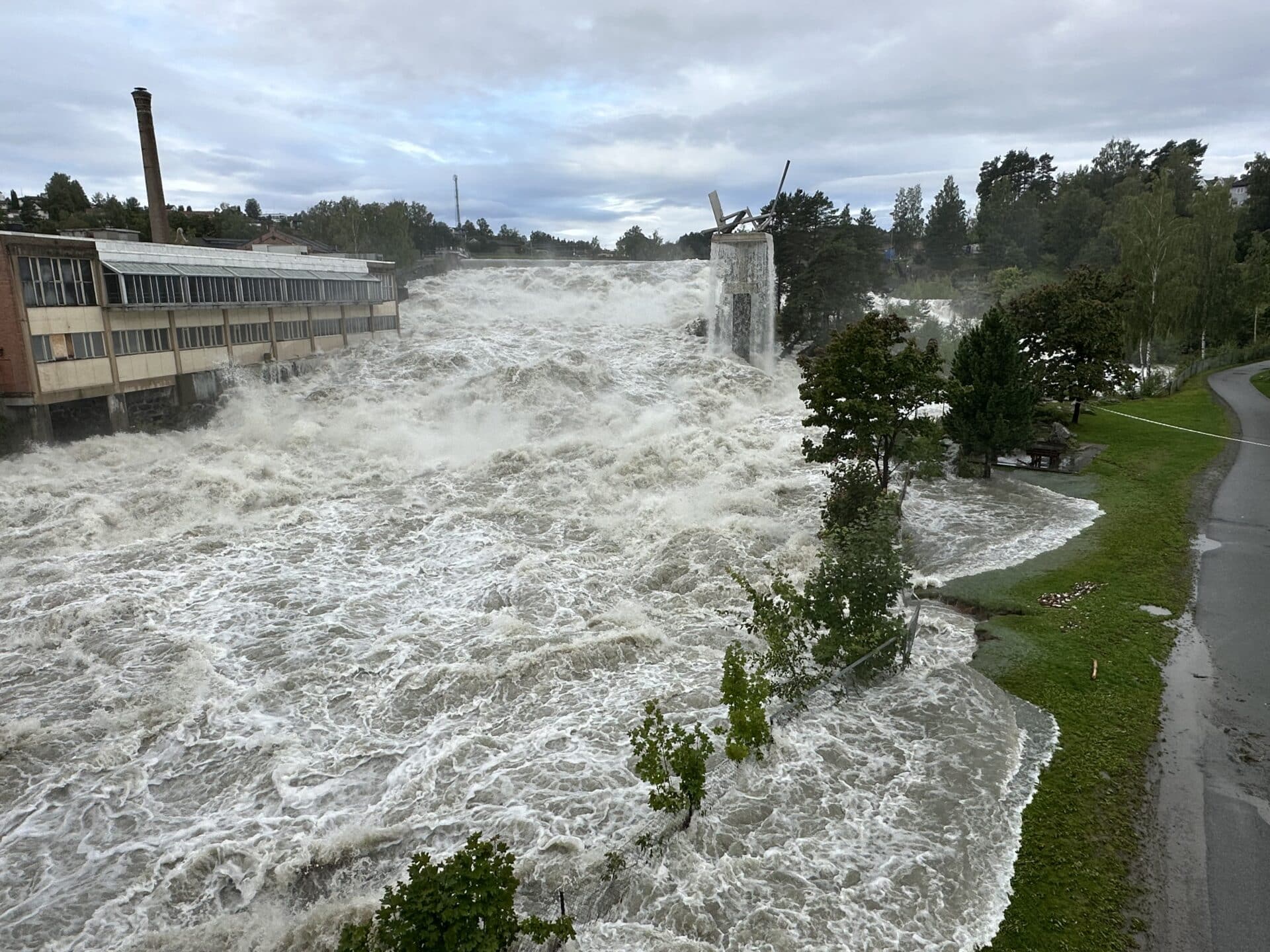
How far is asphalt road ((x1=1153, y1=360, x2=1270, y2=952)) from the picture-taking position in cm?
760

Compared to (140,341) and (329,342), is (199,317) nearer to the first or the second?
(140,341)

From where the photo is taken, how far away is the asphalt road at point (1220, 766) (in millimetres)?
7602

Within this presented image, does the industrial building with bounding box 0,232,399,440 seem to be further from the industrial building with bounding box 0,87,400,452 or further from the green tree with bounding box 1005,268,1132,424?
the green tree with bounding box 1005,268,1132,424

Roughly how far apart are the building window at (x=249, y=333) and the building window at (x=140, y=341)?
418 centimetres

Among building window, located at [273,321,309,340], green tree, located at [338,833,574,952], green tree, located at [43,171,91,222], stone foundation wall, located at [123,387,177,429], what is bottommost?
green tree, located at [338,833,574,952]

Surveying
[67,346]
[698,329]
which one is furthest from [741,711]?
[698,329]

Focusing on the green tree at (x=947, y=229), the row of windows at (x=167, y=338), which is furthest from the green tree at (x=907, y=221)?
the row of windows at (x=167, y=338)

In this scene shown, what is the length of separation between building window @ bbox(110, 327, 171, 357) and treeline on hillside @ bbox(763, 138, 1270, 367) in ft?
106

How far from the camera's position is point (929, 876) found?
28.0ft

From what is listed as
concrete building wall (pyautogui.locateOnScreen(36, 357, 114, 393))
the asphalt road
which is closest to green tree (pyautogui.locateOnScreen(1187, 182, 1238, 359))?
the asphalt road

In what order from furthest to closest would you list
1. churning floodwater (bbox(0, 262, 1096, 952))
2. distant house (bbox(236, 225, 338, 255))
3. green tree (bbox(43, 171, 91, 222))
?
green tree (bbox(43, 171, 91, 222)) < distant house (bbox(236, 225, 338, 255)) < churning floodwater (bbox(0, 262, 1096, 952))

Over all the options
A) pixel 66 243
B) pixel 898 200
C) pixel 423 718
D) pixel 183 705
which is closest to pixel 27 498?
pixel 66 243

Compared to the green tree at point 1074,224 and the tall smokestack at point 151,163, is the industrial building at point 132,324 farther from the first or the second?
the green tree at point 1074,224

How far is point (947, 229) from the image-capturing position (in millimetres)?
86875
